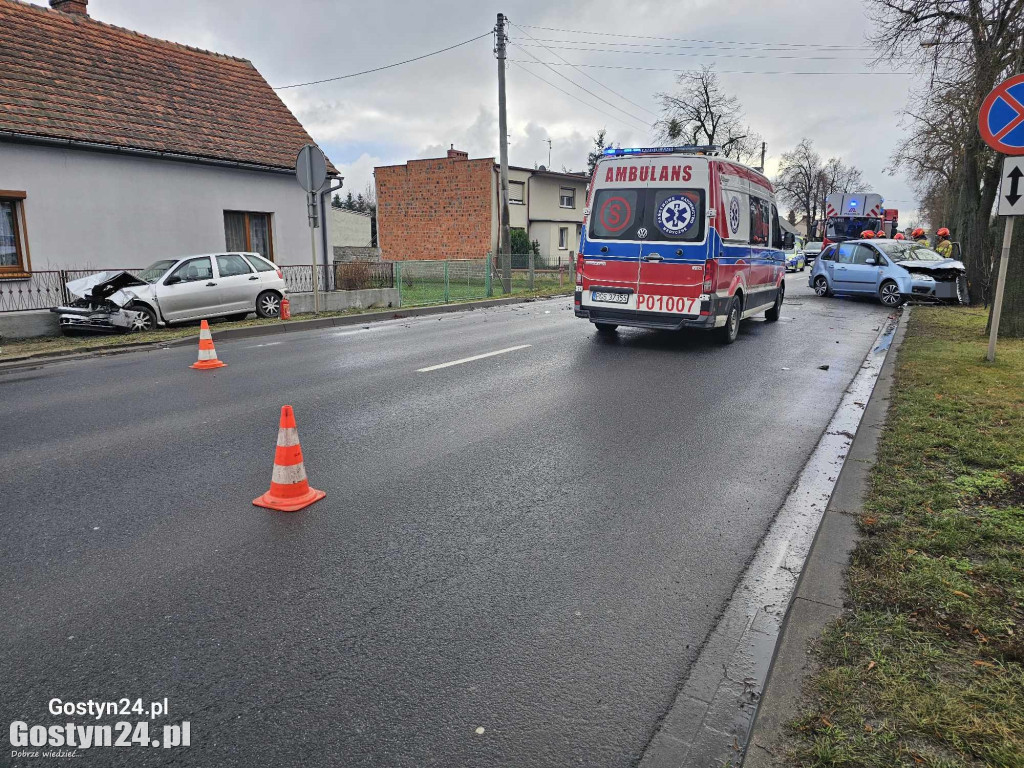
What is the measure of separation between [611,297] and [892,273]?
11858mm

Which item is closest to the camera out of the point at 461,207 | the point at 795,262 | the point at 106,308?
the point at 106,308

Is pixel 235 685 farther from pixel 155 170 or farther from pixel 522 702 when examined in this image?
pixel 155 170

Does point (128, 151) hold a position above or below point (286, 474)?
above

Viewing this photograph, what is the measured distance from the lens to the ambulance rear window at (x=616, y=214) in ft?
36.0

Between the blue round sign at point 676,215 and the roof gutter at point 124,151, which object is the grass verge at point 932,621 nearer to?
the blue round sign at point 676,215

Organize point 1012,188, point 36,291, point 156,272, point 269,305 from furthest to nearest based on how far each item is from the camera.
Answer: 1. point 269,305
2. point 156,272
3. point 36,291
4. point 1012,188

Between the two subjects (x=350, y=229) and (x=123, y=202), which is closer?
(x=123, y=202)

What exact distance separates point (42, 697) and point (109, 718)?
1.07 feet

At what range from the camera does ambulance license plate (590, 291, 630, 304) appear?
36.8 feet

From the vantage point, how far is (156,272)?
1367 centimetres

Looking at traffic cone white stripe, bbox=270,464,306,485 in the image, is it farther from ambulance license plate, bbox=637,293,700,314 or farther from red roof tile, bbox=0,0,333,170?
red roof tile, bbox=0,0,333,170

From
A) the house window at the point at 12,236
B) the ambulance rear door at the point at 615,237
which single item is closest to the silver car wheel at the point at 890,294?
the ambulance rear door at the point at 615,237

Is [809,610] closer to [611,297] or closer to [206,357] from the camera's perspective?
[611,297]

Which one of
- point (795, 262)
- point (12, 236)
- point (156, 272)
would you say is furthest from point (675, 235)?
point (795, 262)
